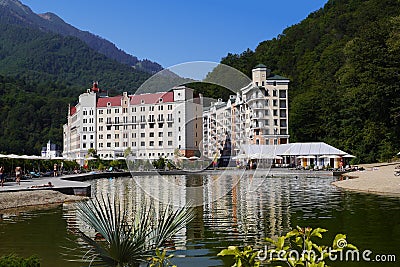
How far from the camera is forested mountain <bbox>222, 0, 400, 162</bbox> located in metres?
49.0

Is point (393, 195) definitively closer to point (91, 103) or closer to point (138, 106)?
point (138, 106)

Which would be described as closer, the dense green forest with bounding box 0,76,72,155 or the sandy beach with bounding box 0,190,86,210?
the sandy beach with bounding box 0,190,86,210

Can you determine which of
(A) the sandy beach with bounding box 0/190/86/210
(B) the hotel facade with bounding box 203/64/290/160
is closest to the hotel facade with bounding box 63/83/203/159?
(B) the hotel facade with bounding box 203/64/290/160

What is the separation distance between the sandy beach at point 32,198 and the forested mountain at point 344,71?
28.7 m

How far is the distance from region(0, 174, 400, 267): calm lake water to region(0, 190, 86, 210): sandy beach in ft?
5.13

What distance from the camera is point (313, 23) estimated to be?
99.7 meters

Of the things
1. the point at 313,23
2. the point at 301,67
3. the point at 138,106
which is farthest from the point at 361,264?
the point at 313,23

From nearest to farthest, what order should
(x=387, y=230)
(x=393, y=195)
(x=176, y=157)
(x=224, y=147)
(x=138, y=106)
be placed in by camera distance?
(x=138, y=106)
(x=387, y=230)
(x=176, y=157)
(x=224, y=147)
(x=393, y=195)

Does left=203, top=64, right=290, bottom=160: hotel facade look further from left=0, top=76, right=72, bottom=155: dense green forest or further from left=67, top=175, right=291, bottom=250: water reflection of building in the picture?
left=0, top=76, right=72, bottom=155: dense green forest

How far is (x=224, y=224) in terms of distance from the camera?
14836mm

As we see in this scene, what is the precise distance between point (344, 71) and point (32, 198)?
4783cm

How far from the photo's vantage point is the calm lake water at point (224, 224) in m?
11.1

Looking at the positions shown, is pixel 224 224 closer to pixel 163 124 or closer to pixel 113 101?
pixel 163 124

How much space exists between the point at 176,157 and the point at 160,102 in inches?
146
